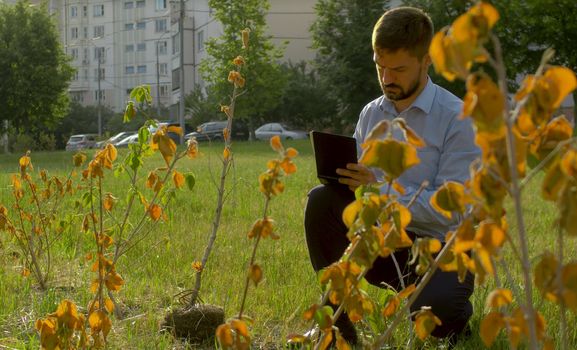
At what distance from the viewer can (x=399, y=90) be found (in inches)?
138

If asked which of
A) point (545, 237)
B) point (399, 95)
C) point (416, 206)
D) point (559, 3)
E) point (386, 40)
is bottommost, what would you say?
point (545, 237)

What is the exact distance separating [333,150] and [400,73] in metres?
0.48

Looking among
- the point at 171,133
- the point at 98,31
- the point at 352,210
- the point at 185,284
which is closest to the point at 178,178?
the point at 352,210

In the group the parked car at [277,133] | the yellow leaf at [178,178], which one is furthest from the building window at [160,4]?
the yellow leaf at [178,178]

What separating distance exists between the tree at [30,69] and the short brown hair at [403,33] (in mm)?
30904

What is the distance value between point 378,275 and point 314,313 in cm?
204

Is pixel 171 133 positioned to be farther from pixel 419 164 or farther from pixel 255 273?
pixel 255 273

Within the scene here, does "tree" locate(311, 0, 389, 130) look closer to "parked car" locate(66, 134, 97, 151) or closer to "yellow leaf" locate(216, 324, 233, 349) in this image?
"parked car" locate(66, 134, 97, 151)

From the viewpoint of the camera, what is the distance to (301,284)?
4.38 metres

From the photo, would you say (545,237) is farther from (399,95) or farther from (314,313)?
(314,313)

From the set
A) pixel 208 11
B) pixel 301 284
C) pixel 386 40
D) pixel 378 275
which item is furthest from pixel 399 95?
pixel 208 11

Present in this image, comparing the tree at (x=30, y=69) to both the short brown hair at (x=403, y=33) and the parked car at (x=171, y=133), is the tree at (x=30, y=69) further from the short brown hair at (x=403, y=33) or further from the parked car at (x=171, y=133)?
the short brown hair at (x=403, y=33)

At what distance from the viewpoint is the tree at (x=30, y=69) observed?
107 ft

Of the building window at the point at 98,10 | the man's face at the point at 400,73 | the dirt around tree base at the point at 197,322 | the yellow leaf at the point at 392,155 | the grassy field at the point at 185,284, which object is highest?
the building window at the point at 98,10
